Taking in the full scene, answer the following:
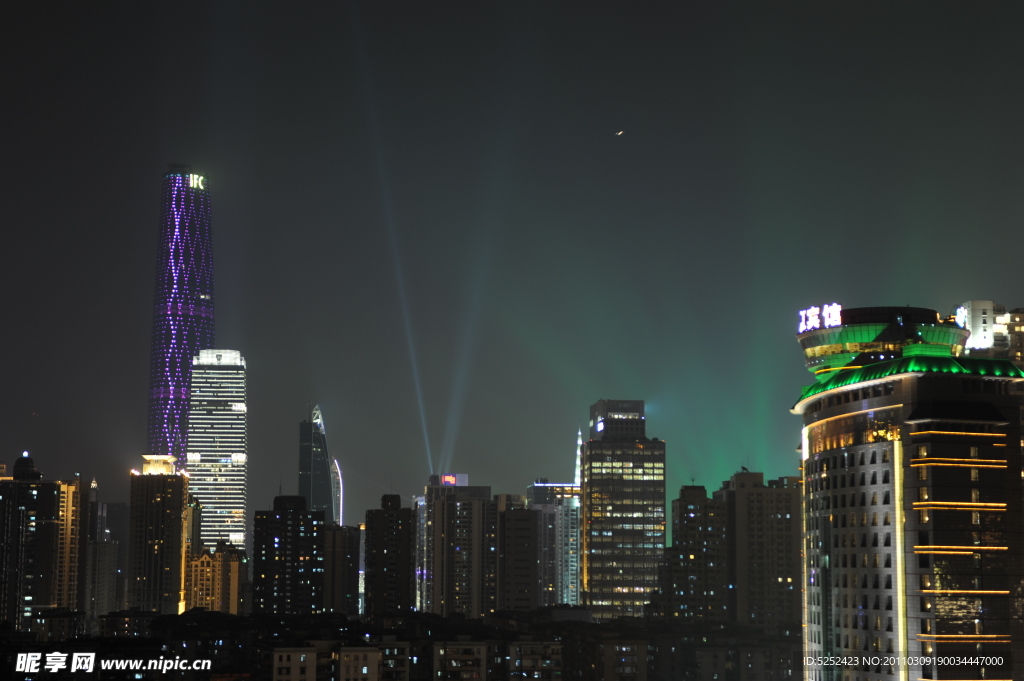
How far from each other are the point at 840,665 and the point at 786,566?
297ft

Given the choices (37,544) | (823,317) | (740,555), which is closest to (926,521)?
(823,317)

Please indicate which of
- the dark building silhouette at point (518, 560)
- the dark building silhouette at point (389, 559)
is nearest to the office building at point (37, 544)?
the dark building silhouette at point (389, 559)

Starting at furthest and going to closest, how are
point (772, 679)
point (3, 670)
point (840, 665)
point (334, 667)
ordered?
point (772, 679), point (334, 667), point (3, 670), point (840, 665)

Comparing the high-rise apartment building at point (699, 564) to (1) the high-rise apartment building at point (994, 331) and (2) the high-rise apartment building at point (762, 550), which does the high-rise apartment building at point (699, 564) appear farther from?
(1) the high-rise apartment building at point (994, 331)

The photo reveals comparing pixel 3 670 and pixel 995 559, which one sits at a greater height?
pixel 995 559

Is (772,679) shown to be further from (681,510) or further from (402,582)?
(402,582)

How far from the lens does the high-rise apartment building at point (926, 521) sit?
6012 centimetres

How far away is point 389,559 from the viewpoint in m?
190

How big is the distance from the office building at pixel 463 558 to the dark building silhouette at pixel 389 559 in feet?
11.4

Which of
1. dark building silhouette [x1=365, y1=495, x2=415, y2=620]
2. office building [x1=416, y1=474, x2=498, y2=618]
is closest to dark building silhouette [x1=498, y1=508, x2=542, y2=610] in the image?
office building [x1=416, y1=474, x2=498, y2=618]

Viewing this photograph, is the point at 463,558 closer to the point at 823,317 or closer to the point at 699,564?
the point at 699,564

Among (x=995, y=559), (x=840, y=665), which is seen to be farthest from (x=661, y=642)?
(x=995, y=559)

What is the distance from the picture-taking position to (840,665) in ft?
218

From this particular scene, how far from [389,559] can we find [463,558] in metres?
13.5
